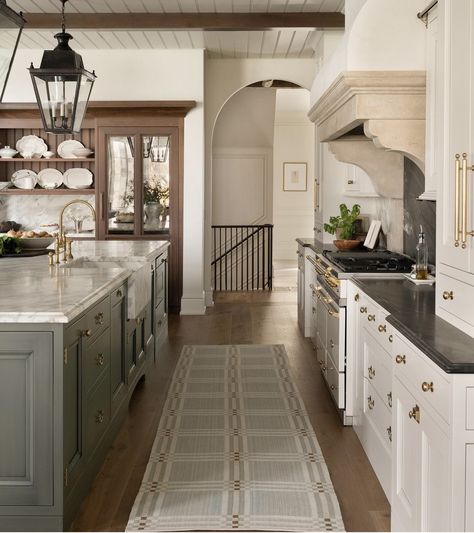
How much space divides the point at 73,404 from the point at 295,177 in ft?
39.4

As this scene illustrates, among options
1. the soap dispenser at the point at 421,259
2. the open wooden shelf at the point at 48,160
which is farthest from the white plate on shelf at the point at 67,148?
the soap dispenser at the point at 421,259

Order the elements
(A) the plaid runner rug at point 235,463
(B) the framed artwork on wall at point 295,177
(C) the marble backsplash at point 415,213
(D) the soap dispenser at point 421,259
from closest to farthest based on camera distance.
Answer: (A) the plaid runner rug at point 235,463
(D) the soap dispenser at point 421,259
(C) the marble backsplash at point 415,213
(B) the framed artwork on wall at point 295,177

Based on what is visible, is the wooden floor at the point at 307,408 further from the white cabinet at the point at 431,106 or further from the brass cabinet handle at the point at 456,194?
the white cabinet at the point at 431,106

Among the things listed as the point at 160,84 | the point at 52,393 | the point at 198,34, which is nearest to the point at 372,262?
the point at 52,393

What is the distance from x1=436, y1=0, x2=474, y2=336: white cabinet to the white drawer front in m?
0.19

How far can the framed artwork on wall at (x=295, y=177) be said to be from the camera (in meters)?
14.3

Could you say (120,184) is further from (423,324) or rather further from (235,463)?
(423,324)

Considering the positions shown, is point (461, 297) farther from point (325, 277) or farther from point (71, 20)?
point (71, 20)

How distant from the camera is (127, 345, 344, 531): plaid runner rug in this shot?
2.82 m

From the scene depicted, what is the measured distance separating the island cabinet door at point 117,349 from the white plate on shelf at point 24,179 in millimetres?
4738

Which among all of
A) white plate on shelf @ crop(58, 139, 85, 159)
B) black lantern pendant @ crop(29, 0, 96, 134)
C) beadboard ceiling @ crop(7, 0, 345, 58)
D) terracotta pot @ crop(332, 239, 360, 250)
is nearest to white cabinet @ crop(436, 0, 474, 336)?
black lantern pendant @ crop(29, 0, 96, 134)

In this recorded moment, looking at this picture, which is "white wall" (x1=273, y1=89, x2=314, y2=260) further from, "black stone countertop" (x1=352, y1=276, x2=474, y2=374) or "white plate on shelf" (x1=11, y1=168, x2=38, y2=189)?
"black stone countertop" (x1=352, y1=276, x2=474, y2=374)

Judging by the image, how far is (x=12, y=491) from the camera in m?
2.58

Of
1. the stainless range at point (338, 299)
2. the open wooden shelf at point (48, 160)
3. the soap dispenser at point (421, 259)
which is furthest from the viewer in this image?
the open wooden shelf at point (48, 160)
